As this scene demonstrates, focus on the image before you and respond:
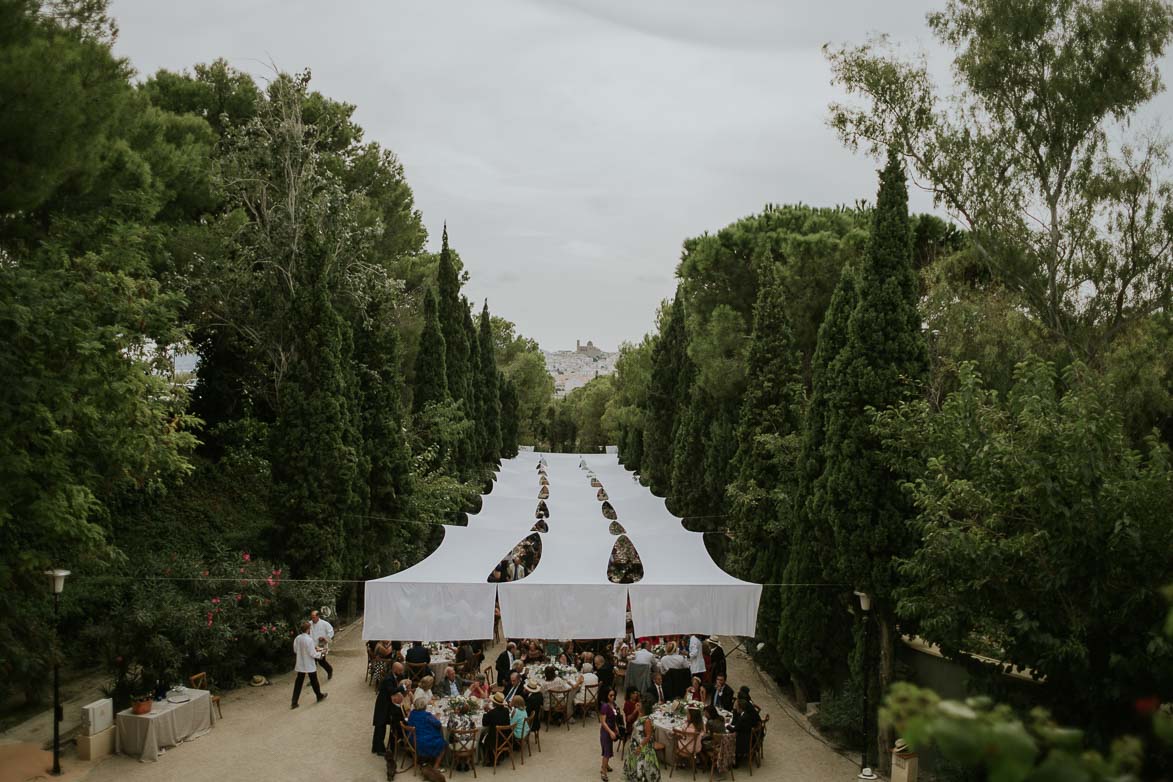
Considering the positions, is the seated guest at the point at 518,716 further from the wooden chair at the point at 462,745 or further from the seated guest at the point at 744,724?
the seated guest at the point at 744,724

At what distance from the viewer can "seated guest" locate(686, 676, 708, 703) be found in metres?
13.0

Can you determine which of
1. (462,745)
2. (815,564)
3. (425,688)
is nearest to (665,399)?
(815,564)

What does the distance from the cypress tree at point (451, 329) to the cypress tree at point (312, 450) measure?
1462cm

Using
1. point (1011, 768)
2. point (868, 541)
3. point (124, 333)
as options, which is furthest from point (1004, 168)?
point (1011, 768)

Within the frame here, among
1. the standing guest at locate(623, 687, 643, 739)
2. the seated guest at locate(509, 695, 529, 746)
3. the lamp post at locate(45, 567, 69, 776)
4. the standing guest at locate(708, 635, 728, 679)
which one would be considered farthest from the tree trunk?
the lamp post at locate(45, 567, 69, 776)

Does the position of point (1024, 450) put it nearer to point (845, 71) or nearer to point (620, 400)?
point (845, 71)

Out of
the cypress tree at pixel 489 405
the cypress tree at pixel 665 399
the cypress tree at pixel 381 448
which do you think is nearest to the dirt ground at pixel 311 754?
the cypress tree at pixel 381 448

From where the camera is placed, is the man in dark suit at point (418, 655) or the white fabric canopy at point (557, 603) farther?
the man in dark suit at point (418, 655)

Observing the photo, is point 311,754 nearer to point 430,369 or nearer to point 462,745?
point 462,745

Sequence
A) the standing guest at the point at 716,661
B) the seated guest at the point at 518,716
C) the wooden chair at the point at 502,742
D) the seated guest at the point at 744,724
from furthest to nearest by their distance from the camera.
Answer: the standing guest at the point at 716,661
the seated guest at the point at 518,716
the wooden chair at the point at 502,742
the seated guest at the point at 744,724

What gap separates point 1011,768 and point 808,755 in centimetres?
1139

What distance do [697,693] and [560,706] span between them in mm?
2206

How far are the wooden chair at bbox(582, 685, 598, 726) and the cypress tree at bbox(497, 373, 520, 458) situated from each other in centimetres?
3816

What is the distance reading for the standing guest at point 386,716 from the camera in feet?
39.0
